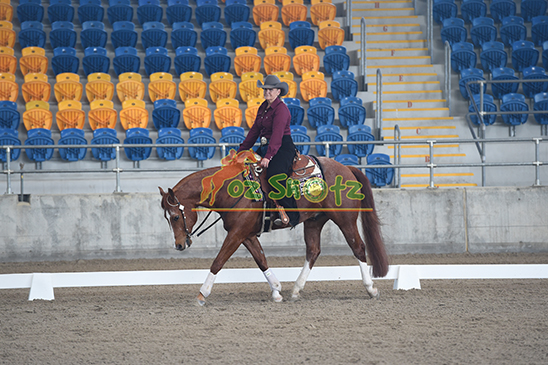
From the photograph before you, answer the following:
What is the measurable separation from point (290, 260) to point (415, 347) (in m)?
5.89

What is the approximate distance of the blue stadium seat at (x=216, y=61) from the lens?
14805 millimetres

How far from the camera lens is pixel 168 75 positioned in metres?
14.2

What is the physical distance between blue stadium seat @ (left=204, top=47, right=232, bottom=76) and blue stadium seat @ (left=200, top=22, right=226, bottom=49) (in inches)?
26.5

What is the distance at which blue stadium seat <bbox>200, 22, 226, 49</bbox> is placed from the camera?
51.4 ft

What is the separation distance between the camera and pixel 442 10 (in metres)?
17.2

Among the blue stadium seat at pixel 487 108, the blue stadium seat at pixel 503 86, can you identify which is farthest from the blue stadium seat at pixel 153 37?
the blue stadium seat at pixel 503 86

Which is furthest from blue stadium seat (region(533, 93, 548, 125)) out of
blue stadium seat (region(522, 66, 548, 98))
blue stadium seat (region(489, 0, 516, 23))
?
blue stadium seat (region(489, 0, 516, 23))

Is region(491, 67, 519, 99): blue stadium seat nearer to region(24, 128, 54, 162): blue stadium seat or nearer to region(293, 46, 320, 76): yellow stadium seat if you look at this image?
region(293, 46, 320, 76): yellow stadium seat

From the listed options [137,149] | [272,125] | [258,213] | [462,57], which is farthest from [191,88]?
[258,213]

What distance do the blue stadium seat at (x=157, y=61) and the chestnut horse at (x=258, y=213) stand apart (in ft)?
28.6

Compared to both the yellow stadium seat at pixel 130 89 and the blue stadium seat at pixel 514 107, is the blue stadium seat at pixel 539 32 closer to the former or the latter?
the blue stadium seat at pixel 514 107

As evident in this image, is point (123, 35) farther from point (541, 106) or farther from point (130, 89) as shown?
point (541, 106)

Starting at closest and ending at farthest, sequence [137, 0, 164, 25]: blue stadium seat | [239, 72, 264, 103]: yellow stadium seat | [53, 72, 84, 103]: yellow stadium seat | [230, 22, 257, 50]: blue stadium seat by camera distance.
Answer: [53, 72, 84, 103]: yellow stadium seat
[239, 72, 264, 103]: yellow stadium seat
[230, 22, 257, 50]: blue stadium seat
[137, 0, 164, 25]: blue stadium seat

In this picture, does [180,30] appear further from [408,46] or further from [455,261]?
[455,261]
